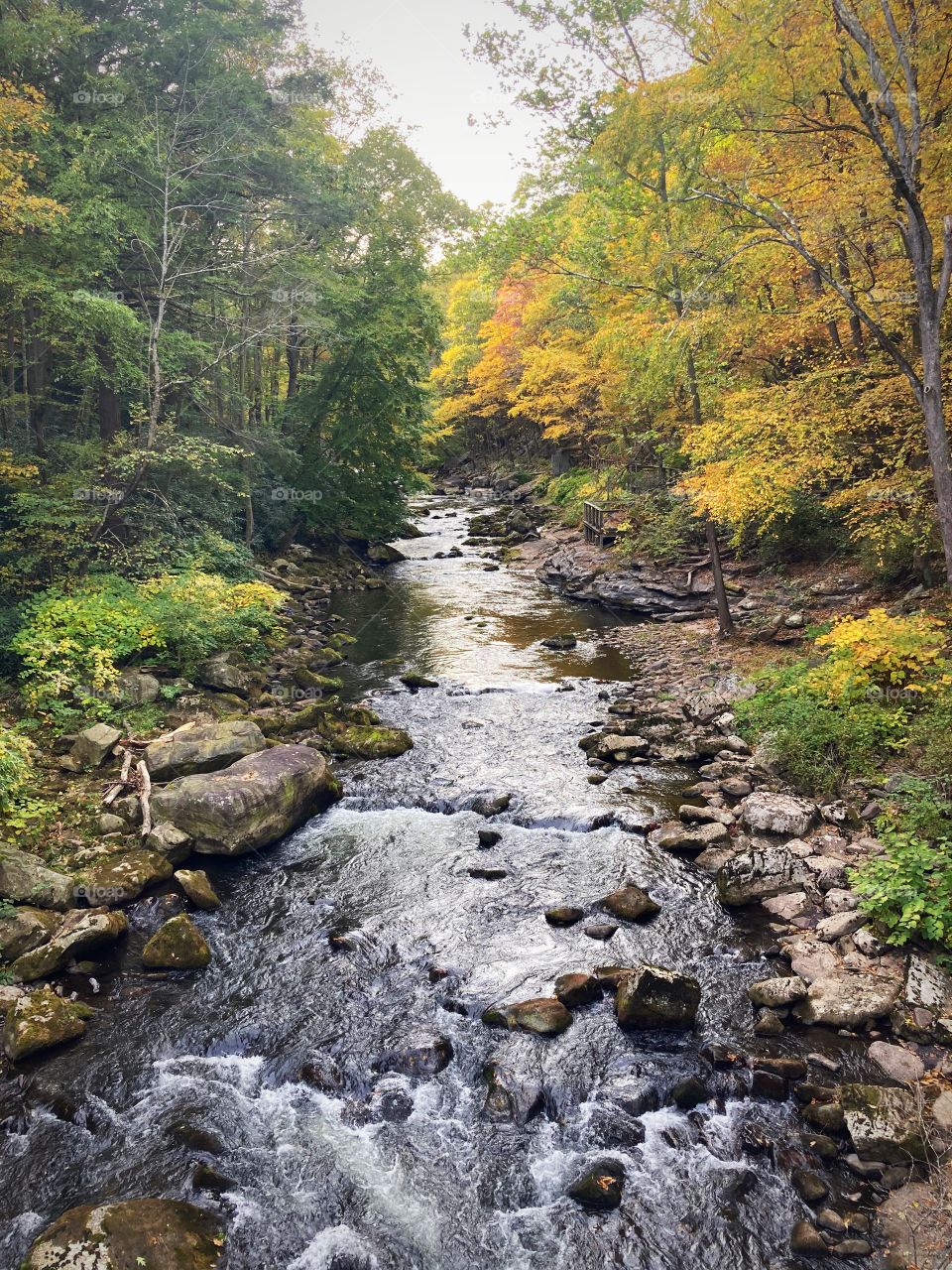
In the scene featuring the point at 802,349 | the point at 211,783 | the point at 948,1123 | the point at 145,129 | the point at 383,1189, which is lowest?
the point at 383,1189

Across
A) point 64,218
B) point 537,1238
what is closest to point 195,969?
point 537,1238

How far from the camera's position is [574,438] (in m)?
36.5

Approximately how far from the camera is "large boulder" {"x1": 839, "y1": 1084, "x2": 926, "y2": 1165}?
4.96 metres

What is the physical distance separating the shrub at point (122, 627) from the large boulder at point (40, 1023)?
17.3 feet

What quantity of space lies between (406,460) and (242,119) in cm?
1105

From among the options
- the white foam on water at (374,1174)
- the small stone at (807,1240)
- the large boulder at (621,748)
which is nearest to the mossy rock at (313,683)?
the large boulder at (621,748)

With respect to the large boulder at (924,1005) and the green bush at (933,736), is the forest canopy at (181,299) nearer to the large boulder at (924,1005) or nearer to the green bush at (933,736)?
the green bush at (933,736)

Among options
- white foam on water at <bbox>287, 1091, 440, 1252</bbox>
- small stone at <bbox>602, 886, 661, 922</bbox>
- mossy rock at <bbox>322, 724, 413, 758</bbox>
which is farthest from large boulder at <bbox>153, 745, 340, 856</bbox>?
small stone at <bbox>602, 886, 661, 922</bbox>

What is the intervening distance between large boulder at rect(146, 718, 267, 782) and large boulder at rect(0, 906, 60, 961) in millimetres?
2912

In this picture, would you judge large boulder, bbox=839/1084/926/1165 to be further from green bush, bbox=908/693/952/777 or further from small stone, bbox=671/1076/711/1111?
green bush, bbox=908/693/952/777

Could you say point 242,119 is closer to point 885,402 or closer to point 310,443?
point 310,443

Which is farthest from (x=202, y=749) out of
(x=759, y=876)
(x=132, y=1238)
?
(x=759, y=876)

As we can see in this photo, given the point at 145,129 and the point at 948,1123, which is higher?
the point at 145,129

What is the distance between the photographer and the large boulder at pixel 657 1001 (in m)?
6.43
